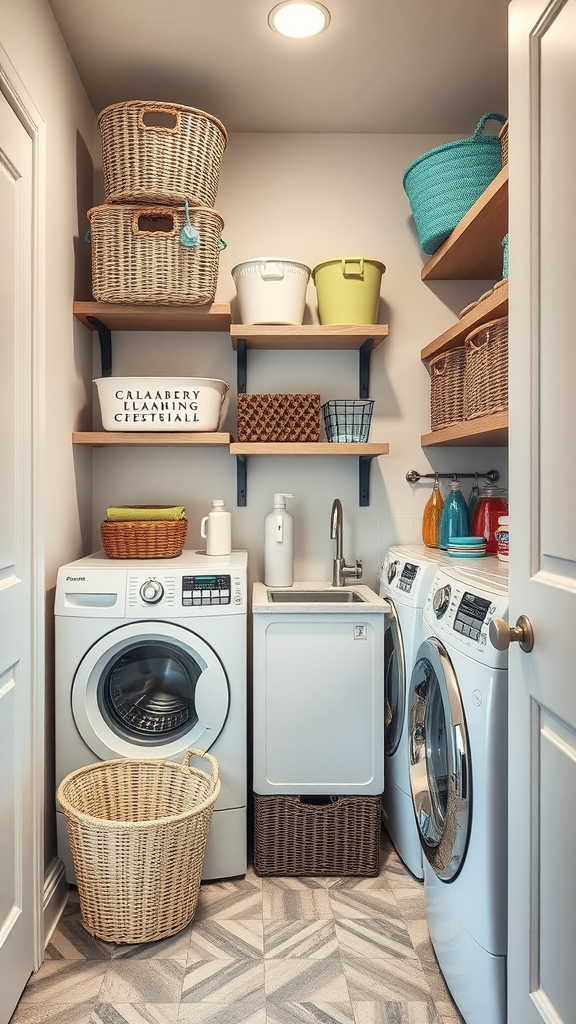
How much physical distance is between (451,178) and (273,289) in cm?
66

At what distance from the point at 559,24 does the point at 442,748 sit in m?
1.49

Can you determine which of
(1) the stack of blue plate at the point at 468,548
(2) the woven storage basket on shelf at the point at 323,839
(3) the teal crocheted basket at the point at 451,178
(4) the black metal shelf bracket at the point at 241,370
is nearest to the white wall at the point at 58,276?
(4) the black metal shelf bracket at the point at 241,370

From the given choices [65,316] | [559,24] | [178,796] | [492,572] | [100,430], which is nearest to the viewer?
[559,24]

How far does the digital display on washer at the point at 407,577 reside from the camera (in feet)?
7.39

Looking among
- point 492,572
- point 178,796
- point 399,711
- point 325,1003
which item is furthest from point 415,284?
point 325,1003

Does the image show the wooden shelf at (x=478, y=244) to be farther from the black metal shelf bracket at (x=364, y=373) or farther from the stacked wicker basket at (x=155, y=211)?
the stacked wicker basket at (x=155, y=211)

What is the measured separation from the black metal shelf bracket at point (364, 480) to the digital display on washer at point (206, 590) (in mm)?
767

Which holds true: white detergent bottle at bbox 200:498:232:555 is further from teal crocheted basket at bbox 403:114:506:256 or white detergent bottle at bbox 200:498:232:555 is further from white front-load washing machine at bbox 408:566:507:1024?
teal crocheted basket at bbox 403:114:506:256

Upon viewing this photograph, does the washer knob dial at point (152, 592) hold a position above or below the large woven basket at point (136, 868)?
above

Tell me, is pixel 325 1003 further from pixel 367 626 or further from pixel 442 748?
pixel 367 626

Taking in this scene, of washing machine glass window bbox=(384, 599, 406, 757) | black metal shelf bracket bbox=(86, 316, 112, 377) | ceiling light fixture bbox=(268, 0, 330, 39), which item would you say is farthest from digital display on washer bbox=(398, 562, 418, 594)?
ceiling light fixture bbox=(268, 0, 330, 39)

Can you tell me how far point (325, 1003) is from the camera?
1.70 meters

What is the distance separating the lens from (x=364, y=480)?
9.10ft

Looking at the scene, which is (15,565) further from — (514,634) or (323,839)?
(323,839)
